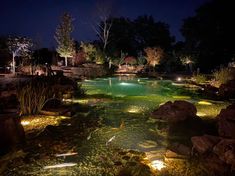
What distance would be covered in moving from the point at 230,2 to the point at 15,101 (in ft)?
19.6

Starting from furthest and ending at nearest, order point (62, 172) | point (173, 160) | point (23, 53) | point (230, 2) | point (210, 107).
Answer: point (23, 53), point (210, 107), point (230, 2), point (173, 160), point (62, 172)

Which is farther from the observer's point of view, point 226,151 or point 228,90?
point 228,90

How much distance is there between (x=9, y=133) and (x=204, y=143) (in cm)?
326

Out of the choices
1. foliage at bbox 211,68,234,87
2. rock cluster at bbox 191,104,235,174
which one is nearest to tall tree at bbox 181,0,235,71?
rock cluster at bbox 191,104,235,174

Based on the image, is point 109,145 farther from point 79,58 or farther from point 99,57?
point 79,58

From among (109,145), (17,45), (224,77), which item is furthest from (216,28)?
(17,45)

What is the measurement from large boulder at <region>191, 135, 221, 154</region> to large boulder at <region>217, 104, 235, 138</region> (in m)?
0.70

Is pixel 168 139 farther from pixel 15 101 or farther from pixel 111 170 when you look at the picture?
pixel 15 101

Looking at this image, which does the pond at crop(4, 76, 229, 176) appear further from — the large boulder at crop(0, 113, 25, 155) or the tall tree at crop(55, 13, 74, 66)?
the tall tree at crop(55, 13, 74, 66)

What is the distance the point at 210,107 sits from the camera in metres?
9.59

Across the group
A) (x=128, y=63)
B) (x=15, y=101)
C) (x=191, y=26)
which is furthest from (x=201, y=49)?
(x=128, y=63)

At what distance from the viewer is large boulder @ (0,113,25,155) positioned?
489 centimetres

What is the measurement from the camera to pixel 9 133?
16.4 ft

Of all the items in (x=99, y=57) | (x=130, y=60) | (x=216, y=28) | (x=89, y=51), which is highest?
(x=89, y=51)
